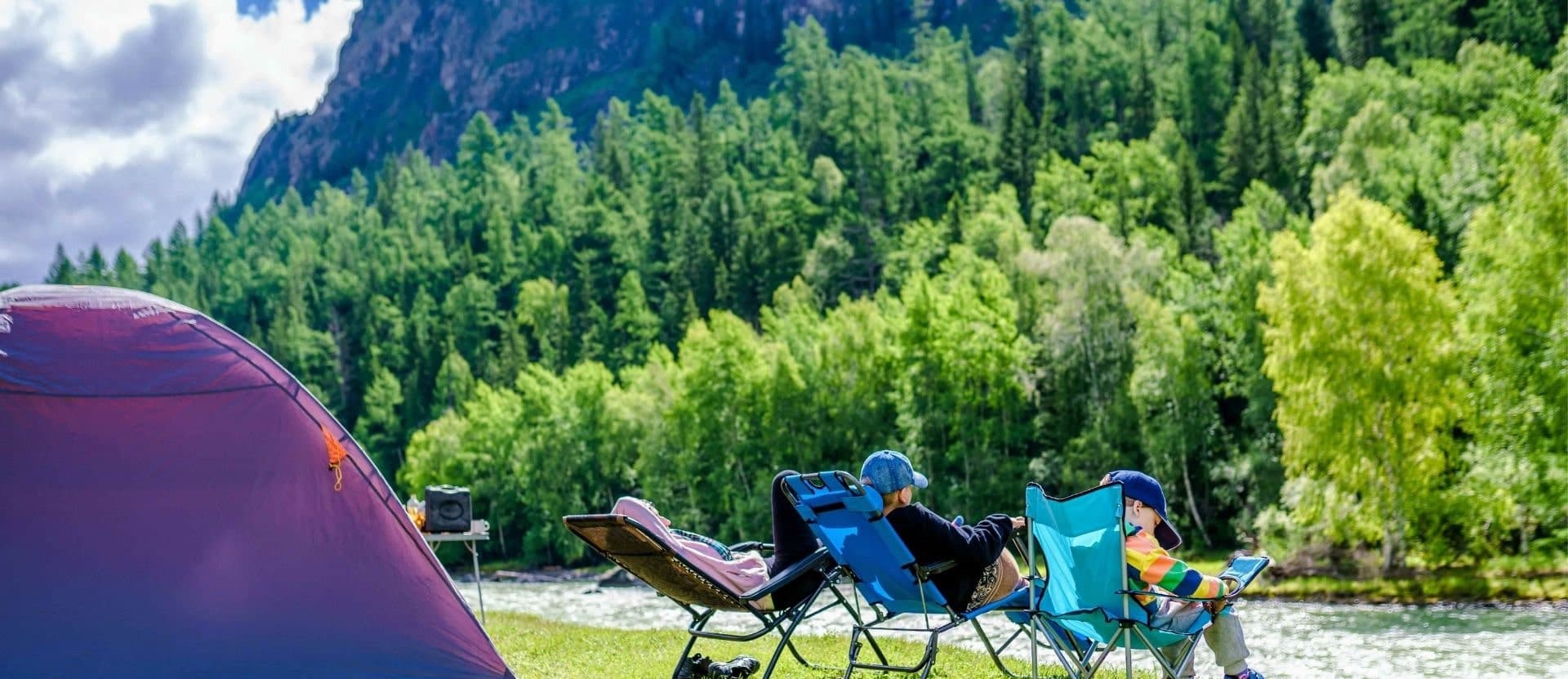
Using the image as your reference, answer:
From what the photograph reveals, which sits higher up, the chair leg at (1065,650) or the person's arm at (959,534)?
the person's arm at (959,534)

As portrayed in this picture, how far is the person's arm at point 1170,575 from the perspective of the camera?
6012 mm

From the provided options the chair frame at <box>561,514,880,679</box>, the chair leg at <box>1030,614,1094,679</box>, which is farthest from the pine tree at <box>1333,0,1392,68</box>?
the chair frame at <box>561,514,880,679</box>

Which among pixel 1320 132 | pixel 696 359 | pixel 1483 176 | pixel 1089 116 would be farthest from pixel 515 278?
pixel 1483 176

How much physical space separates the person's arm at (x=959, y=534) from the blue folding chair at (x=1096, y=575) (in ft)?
0.65

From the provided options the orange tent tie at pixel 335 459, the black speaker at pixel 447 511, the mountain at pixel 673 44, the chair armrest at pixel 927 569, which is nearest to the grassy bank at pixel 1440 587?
the black speaker at pixel 447 511

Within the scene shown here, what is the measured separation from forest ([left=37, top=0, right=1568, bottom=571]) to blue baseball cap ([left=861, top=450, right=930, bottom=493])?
2198 centimetres

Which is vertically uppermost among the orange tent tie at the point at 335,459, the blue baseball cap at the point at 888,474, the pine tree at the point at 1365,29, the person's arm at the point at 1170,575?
the pine tree at the point at 1365,29

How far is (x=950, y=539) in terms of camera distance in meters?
6.84

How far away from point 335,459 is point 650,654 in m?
3.28

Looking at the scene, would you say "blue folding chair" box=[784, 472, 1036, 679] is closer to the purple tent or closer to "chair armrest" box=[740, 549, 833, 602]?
"chair armrest" box=[740, 549, 833, 602]

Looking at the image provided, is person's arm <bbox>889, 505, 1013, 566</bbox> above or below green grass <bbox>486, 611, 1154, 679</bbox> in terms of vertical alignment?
above

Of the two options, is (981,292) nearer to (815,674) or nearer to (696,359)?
(696,359)

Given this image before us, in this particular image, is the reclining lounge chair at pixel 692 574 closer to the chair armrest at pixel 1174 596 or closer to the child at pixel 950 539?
the child at pixel 950 539

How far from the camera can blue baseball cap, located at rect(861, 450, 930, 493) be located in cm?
705
